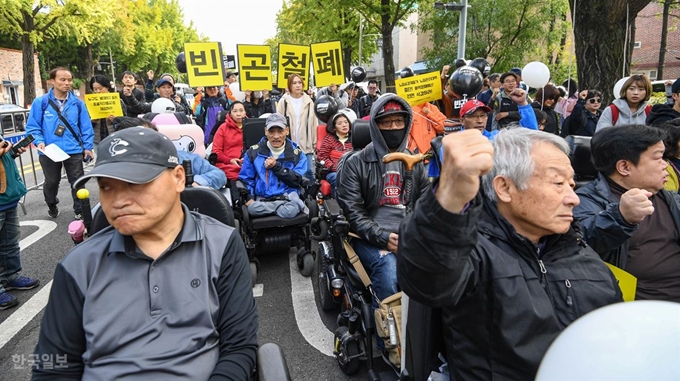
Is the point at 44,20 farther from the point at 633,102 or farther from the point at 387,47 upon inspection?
the point at 633,102

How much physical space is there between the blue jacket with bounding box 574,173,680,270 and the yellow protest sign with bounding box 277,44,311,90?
20.8 ft

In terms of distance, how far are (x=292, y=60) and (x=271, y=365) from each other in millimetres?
7184

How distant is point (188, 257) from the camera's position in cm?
178

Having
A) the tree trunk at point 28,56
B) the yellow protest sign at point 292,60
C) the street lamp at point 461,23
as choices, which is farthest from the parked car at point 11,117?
the tree trunk at point 28,56

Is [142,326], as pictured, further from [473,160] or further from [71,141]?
[71,141]

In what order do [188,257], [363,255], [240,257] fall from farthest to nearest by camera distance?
1. [363,255]
2. [240,257]
3. [188,257]

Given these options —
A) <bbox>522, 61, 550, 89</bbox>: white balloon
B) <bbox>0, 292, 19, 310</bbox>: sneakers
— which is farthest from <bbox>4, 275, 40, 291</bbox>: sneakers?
<bbox>522, 61, 550, 89</bbox>: white balloon

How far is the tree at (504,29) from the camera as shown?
17844mm

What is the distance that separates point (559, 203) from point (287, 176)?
12.2ft

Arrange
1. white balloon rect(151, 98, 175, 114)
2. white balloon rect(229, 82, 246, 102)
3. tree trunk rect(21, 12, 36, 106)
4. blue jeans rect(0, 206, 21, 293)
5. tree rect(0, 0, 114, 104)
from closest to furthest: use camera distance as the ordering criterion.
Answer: blue jeans rect(0, 206, 21, 293) < white balloon rect(151, 98, 175, 114) < white balloon rect(229, 82, 246, 102) < tree rect(0, 0, 114, 104) < tree trunk rect(21, 12, 36, 106)

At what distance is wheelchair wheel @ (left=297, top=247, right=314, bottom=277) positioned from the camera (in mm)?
4801

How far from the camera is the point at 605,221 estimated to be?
2.16 m

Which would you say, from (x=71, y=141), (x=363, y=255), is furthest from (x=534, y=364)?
(x=71, y=141)

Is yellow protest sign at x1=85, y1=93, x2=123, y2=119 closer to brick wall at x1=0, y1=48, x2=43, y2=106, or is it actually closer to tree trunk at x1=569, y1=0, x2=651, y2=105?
tree trunk at x1=569, y1=0, x2=651, y2=105
